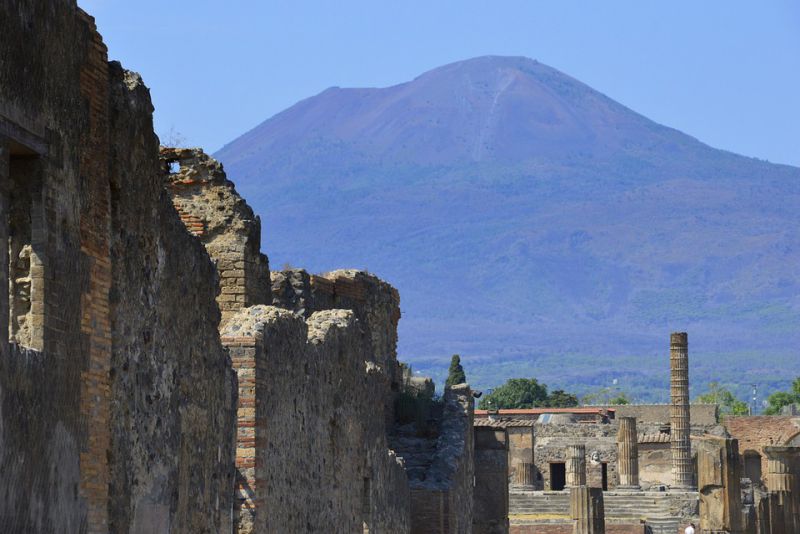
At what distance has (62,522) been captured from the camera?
880 centimetres

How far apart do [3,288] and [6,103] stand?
2.75 feet

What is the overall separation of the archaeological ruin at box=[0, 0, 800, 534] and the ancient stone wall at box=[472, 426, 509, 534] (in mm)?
5263

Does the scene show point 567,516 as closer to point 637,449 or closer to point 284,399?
point 637,449

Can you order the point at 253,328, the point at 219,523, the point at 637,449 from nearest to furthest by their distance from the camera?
the point at 219,523, the point at 253,328, the point at 637,449

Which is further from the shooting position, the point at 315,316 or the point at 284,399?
the point at 315,316

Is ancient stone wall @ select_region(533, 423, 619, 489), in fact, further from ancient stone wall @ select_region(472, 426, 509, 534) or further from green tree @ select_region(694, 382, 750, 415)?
green tree @ select_region(694, 382, 750, 415)

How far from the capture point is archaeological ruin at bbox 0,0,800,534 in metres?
8.61

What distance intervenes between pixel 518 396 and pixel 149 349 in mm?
99504

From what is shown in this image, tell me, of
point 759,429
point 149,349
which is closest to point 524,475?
point 759,429

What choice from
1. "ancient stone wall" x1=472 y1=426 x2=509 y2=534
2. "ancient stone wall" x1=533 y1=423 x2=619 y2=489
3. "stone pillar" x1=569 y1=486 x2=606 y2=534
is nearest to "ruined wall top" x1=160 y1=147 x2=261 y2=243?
"ancient stone wall" x1=472 y1=426 x2=509 y2=534

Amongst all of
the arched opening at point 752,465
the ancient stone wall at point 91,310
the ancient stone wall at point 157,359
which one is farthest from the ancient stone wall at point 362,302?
the arched opening at point 752,465

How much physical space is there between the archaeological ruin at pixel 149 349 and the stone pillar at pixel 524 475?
1364 inches

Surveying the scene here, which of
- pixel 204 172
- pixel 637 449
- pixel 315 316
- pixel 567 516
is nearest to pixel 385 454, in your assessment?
pixel 315 316

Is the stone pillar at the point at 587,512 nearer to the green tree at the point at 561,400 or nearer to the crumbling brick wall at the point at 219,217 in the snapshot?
the crumbling brick wall at the point at 219,217
